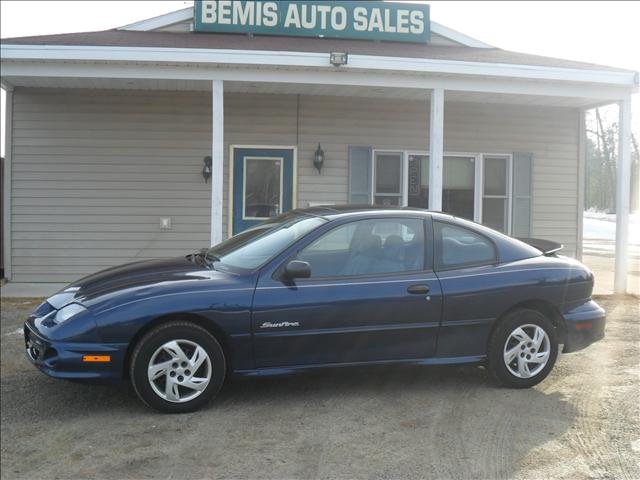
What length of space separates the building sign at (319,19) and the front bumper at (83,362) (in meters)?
7.36

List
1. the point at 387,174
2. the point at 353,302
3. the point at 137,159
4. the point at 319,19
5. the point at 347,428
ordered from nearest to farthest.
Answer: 1. the point at 347,428
2. the point at 353,302
3. the point at 137,159
4. the point at 319,19
5. the point at 387,174

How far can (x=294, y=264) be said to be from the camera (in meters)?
4.73

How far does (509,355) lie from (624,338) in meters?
1.96

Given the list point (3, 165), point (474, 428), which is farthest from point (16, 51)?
point (474, 428)

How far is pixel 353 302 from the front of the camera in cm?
483

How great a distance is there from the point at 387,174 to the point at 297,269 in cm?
671

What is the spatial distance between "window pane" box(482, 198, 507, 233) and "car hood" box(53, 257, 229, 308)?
7412 mm

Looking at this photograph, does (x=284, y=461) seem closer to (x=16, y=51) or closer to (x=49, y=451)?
(x=49, y=451)

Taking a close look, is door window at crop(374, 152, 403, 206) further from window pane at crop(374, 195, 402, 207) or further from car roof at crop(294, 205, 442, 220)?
car roof at crop(294, 205, 442, 220)

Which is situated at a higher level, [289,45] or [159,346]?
[289,45]

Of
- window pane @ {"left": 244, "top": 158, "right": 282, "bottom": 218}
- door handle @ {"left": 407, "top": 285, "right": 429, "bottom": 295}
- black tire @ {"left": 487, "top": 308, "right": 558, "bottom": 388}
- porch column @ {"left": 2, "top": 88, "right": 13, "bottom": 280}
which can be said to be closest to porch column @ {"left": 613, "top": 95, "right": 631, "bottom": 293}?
window pane @ {"left": 244, "top": 158, "right": 282, "bottom": 218}

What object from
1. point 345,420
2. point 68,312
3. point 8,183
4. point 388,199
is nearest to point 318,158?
point 388,199

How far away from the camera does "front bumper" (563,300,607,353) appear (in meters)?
5.27

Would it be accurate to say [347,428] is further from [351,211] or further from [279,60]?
[279,60]
